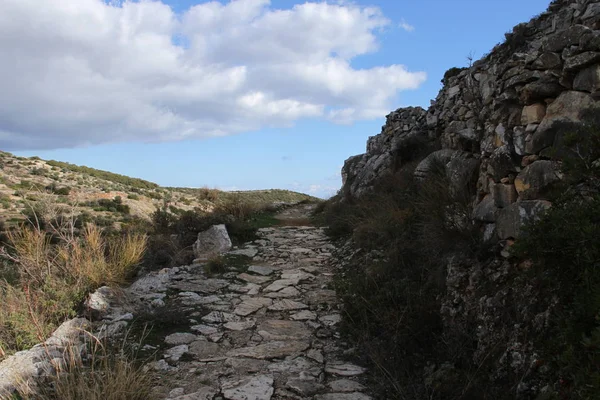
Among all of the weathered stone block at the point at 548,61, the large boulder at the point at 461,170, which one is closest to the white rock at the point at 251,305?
the large boulder at the point at 461,170

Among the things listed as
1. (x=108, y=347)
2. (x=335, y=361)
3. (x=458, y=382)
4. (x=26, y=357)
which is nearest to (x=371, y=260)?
(x=335, y=361)

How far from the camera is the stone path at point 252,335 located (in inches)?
138

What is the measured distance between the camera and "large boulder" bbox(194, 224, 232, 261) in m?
8.39

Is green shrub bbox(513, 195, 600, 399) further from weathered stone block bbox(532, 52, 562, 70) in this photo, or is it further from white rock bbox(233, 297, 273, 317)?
white rock bbox(233, 297, 273, 317)

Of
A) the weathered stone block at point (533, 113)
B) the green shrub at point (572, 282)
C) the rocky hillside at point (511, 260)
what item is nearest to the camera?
the green shrub at point (572, 282)

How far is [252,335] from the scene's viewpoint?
472cm

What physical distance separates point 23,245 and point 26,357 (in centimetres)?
360

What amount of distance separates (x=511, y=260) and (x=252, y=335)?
2915 mm

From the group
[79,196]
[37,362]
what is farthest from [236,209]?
[79,196]

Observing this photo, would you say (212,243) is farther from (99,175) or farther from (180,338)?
(99,175)

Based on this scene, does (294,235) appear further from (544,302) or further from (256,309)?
(544,302)

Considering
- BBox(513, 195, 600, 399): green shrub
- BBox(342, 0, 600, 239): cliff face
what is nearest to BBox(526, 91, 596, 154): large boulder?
BBox(342, 0, 600, 239): cliff face

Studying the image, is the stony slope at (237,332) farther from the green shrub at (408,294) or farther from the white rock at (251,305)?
the green shrub at (408,294)

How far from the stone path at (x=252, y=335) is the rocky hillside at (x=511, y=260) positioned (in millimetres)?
496
